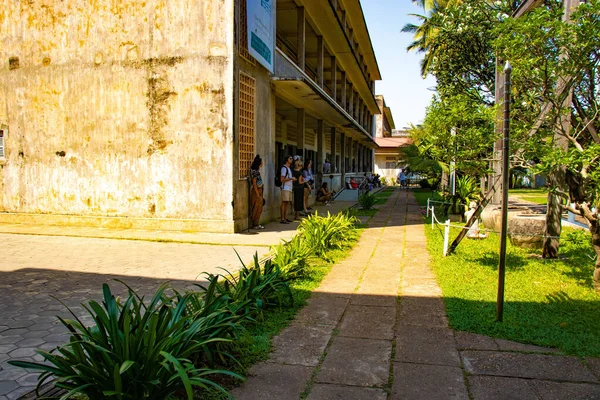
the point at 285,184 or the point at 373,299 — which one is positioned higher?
the point at 285,184

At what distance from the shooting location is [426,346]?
12.3 feet

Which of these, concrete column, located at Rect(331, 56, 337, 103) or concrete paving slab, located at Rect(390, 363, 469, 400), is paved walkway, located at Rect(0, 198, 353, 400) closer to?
concrete paving slab, located at Rect(390, 363, 469, 400)

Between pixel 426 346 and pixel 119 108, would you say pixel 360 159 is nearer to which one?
pixel 119 108

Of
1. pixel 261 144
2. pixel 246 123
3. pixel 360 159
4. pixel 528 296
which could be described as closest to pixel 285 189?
pixel 261 144

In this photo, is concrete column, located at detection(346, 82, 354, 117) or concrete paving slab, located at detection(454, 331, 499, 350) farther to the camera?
concrete column, located at detection(346, 82, 354, 117)

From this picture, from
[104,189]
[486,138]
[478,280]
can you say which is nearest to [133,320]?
[478,280]

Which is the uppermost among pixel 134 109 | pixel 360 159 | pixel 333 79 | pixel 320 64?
pixel 333 79

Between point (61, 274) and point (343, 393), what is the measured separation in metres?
4.50

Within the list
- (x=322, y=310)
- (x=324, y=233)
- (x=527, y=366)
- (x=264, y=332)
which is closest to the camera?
(x=527, y=366)

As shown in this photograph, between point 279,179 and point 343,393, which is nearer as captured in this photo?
point 343,393

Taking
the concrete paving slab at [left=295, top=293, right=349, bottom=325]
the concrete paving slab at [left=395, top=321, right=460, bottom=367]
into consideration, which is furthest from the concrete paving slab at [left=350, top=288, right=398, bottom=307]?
the concrete paving slab at [left=395, top=321, right=460, bottom=367]

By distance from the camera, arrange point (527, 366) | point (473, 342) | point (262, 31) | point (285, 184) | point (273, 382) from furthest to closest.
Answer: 1. point (285, 184)
2. point (262, 31)
3. point (473, 342)
4. point (527, 366)
5. point (273, 382)

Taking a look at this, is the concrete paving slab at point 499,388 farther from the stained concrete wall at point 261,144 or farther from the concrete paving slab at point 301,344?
the stained concrete wall at point 261,144

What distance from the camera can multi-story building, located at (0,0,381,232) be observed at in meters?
9.29
